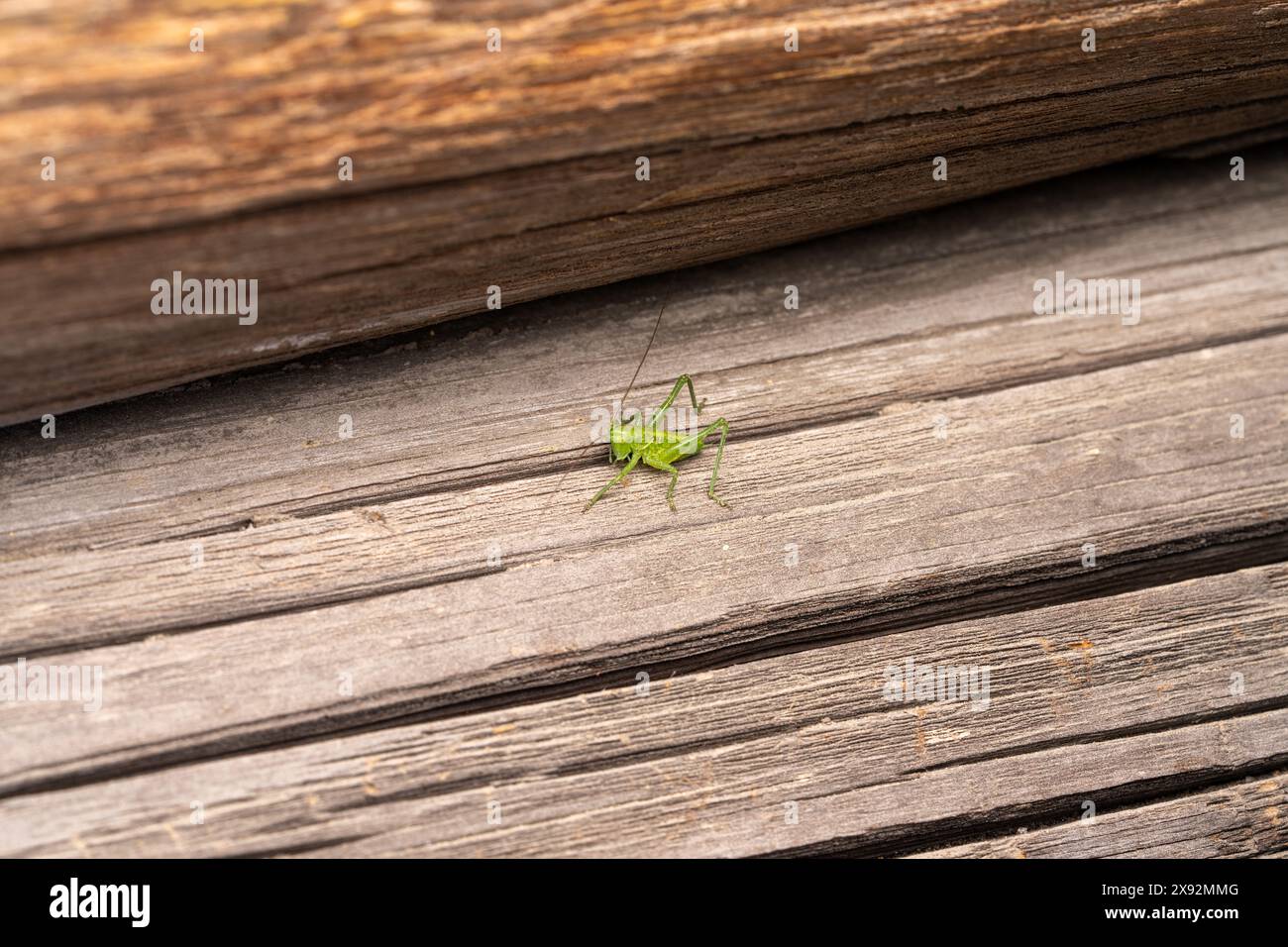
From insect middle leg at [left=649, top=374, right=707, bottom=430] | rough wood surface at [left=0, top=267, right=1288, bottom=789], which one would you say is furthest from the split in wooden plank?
rough wood surface at [left=0, top=267, right=1288, bottom=789]

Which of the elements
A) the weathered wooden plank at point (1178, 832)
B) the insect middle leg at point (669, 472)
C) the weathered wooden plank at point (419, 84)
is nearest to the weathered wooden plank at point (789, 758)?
the weathered wooden plank at point (1178, 832)

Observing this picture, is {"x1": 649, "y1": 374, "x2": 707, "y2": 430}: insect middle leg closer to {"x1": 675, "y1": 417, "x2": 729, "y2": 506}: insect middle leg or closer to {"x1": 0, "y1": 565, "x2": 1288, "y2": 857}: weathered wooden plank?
{"x1": 675, "y1": 417, "x2": 729, "y2": 506}: insect middle leg

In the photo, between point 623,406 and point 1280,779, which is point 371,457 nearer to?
point 623,406

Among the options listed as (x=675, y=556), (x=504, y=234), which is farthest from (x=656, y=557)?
(x=504, y=234)

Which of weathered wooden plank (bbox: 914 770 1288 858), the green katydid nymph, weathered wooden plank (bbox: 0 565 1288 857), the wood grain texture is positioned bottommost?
weathered wooden plank (bbox: 914 770 1288 858)

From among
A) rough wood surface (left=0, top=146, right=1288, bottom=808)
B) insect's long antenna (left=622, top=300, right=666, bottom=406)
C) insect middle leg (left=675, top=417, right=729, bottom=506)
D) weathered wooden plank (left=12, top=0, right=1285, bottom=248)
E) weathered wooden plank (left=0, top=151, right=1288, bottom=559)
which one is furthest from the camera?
insect's long antenna (left=622, top=300, right=666, bottom=406)

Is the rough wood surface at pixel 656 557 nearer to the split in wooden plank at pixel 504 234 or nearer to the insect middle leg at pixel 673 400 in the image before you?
the insect middle leg at pixel 673 400

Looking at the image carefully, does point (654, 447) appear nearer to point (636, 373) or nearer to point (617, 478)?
point (617, 478)
